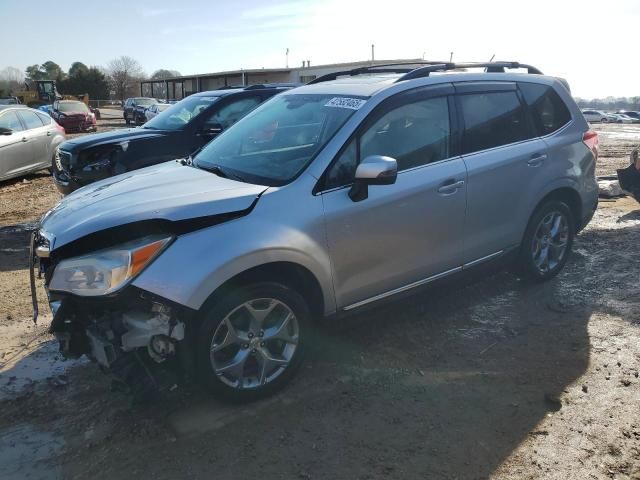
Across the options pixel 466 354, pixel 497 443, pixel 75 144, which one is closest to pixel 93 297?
pixel 497 443

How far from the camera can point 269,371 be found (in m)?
3.30

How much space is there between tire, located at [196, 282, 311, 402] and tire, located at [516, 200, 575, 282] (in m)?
2.47

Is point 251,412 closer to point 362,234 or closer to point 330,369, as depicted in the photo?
point 330,369

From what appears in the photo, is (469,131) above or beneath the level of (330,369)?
above

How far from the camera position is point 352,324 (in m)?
3.74

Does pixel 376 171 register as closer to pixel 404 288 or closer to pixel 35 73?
pixel 404 288

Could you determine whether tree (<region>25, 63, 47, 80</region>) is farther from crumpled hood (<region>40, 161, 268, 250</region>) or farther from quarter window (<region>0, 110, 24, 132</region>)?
crumpled hood (<region>40, 161, 268, 250</region>)

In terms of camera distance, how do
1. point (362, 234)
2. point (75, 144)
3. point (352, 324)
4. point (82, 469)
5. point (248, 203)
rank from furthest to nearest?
point (75, 144) → point (352, 324) → point (362, 234) → point (248, 203) → point (82, 469)

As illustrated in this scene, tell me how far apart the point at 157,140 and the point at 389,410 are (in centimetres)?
548

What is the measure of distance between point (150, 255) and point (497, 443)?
6.94 feet

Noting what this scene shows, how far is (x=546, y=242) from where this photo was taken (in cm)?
504

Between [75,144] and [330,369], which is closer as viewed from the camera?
[330,369]

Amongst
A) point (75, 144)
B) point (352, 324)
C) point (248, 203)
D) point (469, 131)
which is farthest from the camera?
point (75, 144)

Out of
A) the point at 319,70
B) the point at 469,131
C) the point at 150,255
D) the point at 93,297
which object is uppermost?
the point at 319,70
